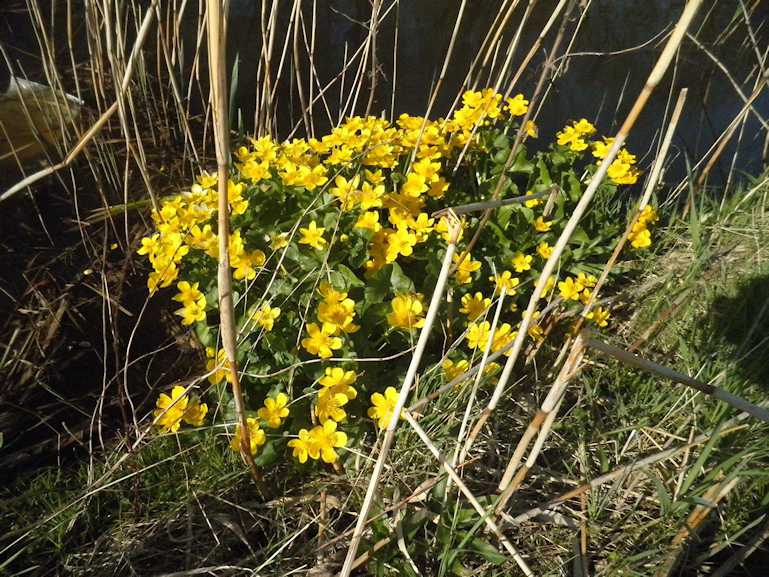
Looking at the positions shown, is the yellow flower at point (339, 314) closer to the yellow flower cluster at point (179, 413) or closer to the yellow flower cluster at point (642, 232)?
the yellow flower cluster at point (179, 413)

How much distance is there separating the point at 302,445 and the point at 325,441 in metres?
0.07

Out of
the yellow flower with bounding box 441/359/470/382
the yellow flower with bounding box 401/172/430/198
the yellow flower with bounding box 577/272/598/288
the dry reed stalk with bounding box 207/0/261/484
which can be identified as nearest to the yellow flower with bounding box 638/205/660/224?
the yellow flower with bounding box 577/272/598/288

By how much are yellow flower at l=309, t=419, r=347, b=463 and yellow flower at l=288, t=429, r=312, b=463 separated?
1cm

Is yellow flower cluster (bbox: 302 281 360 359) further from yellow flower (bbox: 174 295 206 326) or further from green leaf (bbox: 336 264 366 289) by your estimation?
yellow flower (bbox: 174 295 206 326)

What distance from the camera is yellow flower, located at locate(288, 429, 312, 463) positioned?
5.29 ft

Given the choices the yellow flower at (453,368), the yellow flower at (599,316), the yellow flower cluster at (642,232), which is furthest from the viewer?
the yellow flower cluster at (642,232)

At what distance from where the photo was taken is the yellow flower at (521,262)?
2109 mm

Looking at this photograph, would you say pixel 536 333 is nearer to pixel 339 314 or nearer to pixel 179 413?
pixel 339 314

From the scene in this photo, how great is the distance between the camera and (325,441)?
5.29 feet

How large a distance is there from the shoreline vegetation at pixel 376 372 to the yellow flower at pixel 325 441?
0.5 inches

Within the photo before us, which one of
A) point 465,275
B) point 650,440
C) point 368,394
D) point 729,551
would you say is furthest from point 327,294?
point 729,551

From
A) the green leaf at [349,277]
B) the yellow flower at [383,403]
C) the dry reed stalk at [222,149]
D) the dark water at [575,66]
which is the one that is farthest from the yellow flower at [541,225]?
the dark water at [575,66]

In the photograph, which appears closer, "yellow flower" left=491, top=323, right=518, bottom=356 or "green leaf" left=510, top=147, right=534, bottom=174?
"yellow flower" left=491, top=323, right=518, bottom=356

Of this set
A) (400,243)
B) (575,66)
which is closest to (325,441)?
(400,243)
